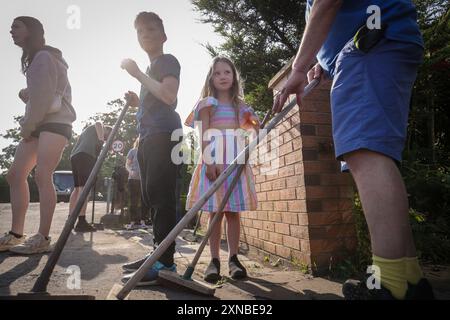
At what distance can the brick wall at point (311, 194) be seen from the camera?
2.21m

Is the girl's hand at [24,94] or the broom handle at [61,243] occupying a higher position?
the girl's hand at [24,94]

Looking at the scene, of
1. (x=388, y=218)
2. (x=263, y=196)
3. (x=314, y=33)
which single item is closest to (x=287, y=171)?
(x=263, y=196)

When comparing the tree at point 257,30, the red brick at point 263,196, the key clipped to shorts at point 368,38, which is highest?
the tree at point 257,30

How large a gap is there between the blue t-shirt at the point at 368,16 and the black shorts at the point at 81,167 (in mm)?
4458

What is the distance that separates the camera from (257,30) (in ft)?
33.5

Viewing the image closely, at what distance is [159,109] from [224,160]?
70cm

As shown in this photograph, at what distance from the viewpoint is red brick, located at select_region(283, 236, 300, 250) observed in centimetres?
235

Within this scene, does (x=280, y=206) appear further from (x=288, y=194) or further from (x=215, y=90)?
(x=215, y=90)

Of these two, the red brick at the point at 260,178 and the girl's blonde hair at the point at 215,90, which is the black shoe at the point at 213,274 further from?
the girl's blonde hair at the point at 215,90

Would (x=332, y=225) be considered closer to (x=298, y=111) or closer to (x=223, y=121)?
(x=298, y=111)

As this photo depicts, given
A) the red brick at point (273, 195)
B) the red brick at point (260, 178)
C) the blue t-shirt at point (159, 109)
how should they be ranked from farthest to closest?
the red brick at point (260, 178) < the red brick at point (273, 195) < the blue t-shirt at point (159, 109)

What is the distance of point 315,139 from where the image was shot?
2363mm

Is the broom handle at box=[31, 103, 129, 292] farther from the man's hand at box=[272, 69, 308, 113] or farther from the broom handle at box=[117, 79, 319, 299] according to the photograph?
the man's hand at box=[272, 69, 308, 113]

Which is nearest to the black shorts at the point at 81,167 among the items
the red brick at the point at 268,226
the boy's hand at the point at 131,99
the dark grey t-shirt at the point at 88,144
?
the dark grey t-shirt at the point at 88,144
